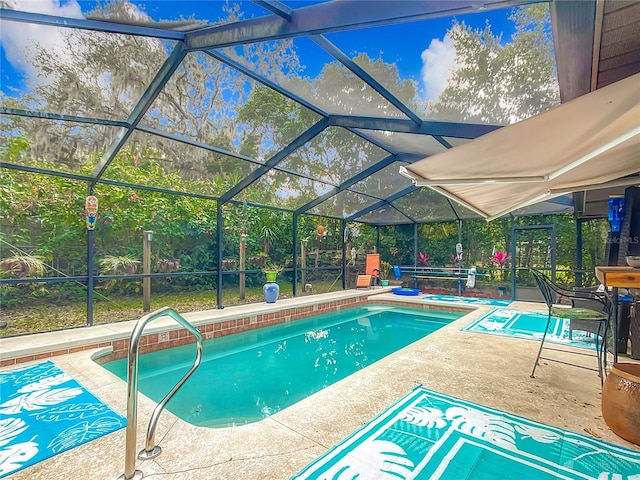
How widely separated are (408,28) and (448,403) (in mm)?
3538

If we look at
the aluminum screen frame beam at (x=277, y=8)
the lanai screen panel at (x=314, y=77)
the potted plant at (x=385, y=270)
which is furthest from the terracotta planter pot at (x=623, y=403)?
the potted plant at (x=385, y=270)

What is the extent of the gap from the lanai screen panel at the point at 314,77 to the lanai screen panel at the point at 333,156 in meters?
1.05

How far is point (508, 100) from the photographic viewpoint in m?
3.60

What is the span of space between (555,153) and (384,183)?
5.78 metres

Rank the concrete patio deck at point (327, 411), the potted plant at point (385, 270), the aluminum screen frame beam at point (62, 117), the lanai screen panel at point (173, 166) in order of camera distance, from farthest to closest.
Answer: the potted plant at point (385, 270) < the lanai screen panel at point (173, 166) < the aluminum screen frame beam at point (62, 117) < the concrete patio deck at point (327, 411)

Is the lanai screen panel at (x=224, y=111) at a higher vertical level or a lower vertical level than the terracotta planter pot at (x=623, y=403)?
higher

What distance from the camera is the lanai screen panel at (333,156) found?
5.98 m

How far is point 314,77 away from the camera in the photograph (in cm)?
398

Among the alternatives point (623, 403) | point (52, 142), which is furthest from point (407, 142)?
point (52, 142)

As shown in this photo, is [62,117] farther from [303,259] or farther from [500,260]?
[500,260]

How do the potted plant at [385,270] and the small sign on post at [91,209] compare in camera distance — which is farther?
the potted plant at [385,270]

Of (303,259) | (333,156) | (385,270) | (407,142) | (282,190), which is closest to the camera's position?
(407,142)

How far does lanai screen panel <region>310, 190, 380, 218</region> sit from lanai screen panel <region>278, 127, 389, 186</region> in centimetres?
155

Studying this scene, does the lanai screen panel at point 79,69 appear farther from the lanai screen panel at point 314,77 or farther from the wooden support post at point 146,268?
the wooden support post at point 146,268
